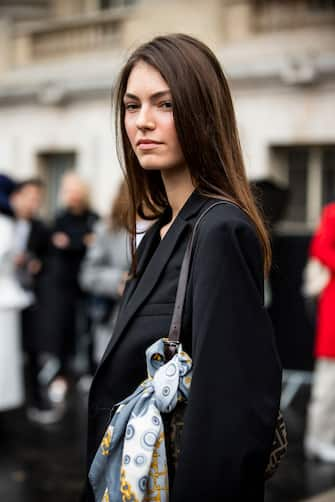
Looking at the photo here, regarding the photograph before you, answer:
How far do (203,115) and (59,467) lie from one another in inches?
168

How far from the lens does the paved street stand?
17.4ft

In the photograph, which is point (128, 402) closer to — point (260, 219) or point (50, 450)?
point (260, 219)

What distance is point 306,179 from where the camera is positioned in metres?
11.9

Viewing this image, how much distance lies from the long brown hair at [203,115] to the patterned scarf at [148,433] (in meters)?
0.42

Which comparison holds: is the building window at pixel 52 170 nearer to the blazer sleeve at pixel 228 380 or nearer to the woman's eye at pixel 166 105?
the woman's eye at pixel 166 105

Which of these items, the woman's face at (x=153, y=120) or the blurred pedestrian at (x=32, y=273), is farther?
the blurred pedestrian at (x=32, y=273)

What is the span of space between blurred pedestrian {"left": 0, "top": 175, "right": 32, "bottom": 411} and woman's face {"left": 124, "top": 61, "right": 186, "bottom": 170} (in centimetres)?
470

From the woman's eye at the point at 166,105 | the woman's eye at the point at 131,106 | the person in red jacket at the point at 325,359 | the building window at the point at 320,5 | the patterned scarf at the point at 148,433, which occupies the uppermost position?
the building window at the point at 320,5

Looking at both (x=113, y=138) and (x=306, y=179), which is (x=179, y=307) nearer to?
(x=113, y=138)

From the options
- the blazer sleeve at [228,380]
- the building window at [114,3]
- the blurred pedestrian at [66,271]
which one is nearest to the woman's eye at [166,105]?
the blazer sleeve at [228,380]

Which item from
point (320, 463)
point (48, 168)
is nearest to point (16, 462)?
point (320, 463)

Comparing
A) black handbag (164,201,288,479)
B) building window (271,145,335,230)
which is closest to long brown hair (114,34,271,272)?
black handbag (164,201,288,479)

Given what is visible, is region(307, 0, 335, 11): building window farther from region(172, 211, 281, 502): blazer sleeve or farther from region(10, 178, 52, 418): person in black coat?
region(172, 211, 281, 502): blazer sleeve

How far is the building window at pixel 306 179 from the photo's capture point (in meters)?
11.8
